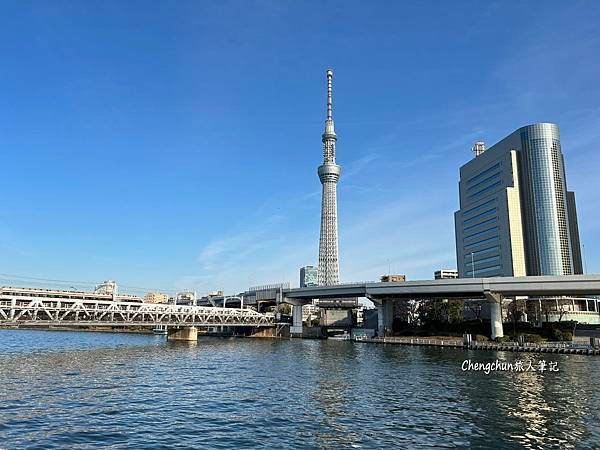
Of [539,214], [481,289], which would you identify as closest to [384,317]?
[481,289]

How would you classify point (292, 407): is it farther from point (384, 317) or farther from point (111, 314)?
point (384, 317)

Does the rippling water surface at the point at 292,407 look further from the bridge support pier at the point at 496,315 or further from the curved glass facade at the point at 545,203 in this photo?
the curved glass facade at the point at 545,203

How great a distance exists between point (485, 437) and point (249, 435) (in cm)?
1403

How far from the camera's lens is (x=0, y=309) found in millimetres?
85812

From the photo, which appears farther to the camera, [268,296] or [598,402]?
[268,296]

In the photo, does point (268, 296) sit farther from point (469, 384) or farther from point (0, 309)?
point (469, 384)

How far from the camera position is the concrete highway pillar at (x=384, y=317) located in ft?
458

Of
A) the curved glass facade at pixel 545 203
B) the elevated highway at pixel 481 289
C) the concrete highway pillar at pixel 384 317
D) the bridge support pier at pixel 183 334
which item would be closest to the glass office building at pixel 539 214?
the curved glass facade at pixel 545 203

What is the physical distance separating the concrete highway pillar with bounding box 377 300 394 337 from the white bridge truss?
42101 mm

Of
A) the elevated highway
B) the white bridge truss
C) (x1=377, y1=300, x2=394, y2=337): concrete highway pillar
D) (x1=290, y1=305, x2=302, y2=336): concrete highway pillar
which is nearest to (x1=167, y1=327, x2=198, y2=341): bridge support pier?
the white bridge truss

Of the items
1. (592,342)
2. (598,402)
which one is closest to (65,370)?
(598,402)

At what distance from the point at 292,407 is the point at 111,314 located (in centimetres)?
8490

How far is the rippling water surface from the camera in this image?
28.2 m

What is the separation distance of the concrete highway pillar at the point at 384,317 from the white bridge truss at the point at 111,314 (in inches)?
1658
